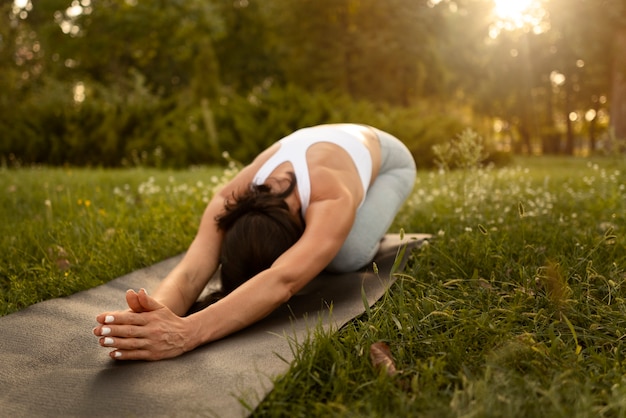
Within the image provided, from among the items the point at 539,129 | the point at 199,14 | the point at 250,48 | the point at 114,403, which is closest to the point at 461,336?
the point at 114,403

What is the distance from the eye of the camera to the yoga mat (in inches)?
73.8

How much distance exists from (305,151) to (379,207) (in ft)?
1.95

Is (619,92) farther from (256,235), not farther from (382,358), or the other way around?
(382,358)

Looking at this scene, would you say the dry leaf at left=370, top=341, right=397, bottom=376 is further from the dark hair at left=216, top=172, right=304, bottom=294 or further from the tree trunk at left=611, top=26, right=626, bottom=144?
the tree trunk at left=611, top=26, right=626, bottom=144

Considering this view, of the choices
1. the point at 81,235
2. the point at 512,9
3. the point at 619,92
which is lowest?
the point at 619,92

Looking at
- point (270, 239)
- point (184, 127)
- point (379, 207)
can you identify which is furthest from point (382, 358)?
point (184, 127)

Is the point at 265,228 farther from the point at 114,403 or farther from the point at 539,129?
the point at 539,129

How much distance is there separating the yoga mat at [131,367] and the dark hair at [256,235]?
→ 260mm

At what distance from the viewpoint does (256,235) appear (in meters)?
2.68

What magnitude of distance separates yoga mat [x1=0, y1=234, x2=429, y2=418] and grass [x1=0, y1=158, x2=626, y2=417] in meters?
0.13

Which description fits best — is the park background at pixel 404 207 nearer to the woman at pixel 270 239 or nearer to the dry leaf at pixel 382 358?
the dry leaf at pixel 382 358

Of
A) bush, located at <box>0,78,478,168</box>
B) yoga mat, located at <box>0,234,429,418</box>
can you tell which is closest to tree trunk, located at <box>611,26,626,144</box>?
bush, located at <box>0,78,478,168</box>

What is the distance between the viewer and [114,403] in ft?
6.23

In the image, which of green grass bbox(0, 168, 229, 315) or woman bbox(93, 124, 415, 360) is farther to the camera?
green grass bbox(0, 168, 229, 315)
